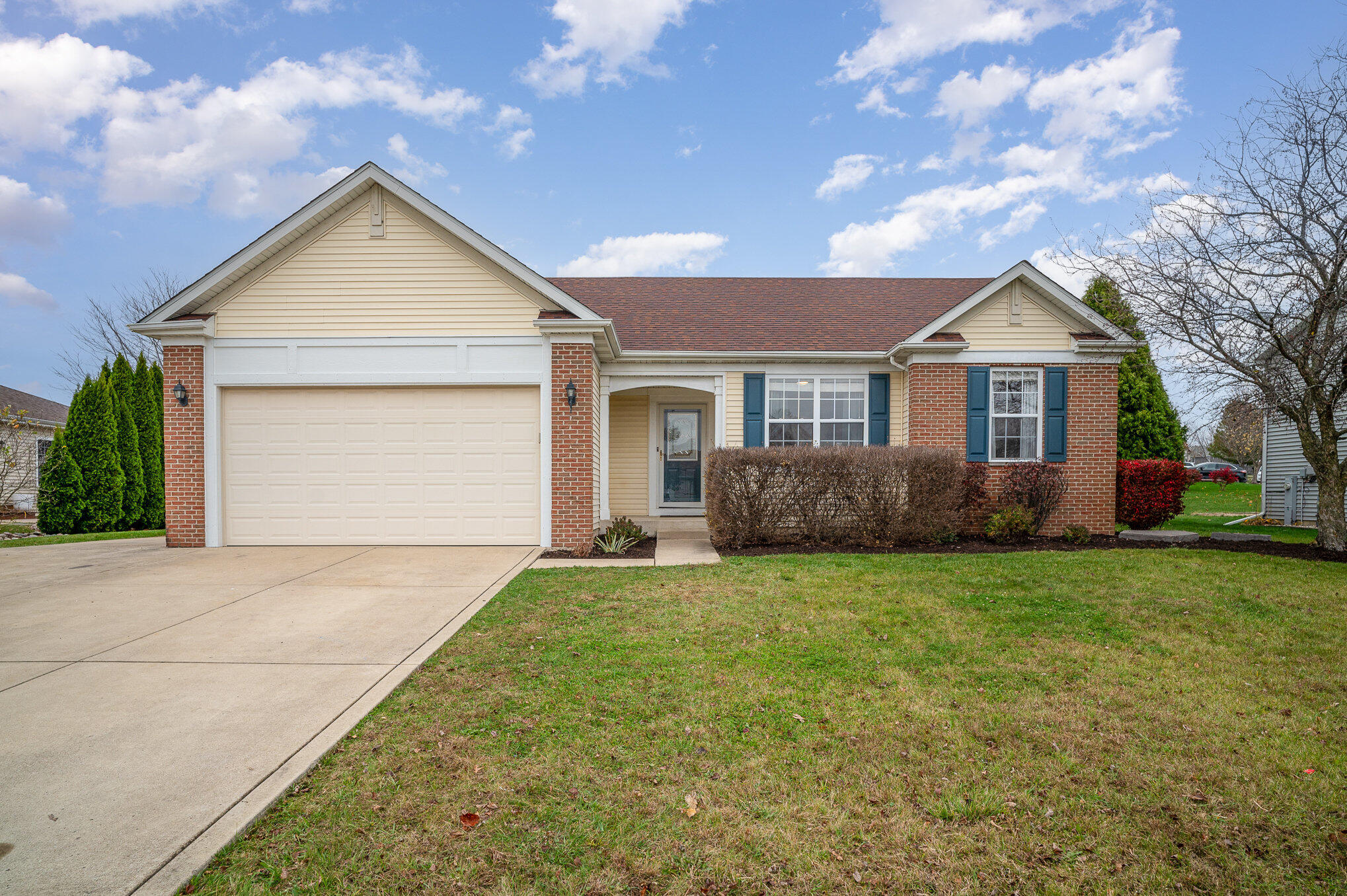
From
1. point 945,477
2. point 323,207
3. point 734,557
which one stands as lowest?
point 734,557

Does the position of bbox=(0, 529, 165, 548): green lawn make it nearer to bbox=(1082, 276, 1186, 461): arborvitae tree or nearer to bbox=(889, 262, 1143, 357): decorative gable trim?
bbox=(889, 262, 1143, 357): decorative gable trim

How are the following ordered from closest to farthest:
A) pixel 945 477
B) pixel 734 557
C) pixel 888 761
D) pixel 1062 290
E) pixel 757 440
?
pixel 888 761 < pixel 734 557 < pixel 945 477 < pixel 1062 290 < pixel 757 440

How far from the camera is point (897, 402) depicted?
11750mm

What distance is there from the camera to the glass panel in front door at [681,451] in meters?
13.5

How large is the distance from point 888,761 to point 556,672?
2120 millimetres

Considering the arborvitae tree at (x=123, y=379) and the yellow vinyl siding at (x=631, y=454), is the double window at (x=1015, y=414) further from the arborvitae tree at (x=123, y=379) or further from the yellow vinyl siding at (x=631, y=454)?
the arborvitae tree at (x=123, y=379)

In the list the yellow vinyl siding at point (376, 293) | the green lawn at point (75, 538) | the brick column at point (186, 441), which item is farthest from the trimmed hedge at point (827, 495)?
the green lawn at point (75, 538)

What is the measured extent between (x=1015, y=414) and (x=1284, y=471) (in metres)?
10.4

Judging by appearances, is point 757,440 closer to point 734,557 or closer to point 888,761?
point 734,557

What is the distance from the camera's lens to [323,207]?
30.0 feet

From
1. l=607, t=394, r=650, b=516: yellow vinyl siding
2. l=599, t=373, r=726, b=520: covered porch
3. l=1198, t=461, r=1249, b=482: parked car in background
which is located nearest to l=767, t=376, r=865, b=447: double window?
l=599, t=373, r=726, b=520: covered porch

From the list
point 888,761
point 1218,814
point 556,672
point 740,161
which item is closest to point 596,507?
point 556,672

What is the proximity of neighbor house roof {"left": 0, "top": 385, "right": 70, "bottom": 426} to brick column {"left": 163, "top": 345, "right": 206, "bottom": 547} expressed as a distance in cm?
1817

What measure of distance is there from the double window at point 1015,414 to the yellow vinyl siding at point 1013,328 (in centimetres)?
48
